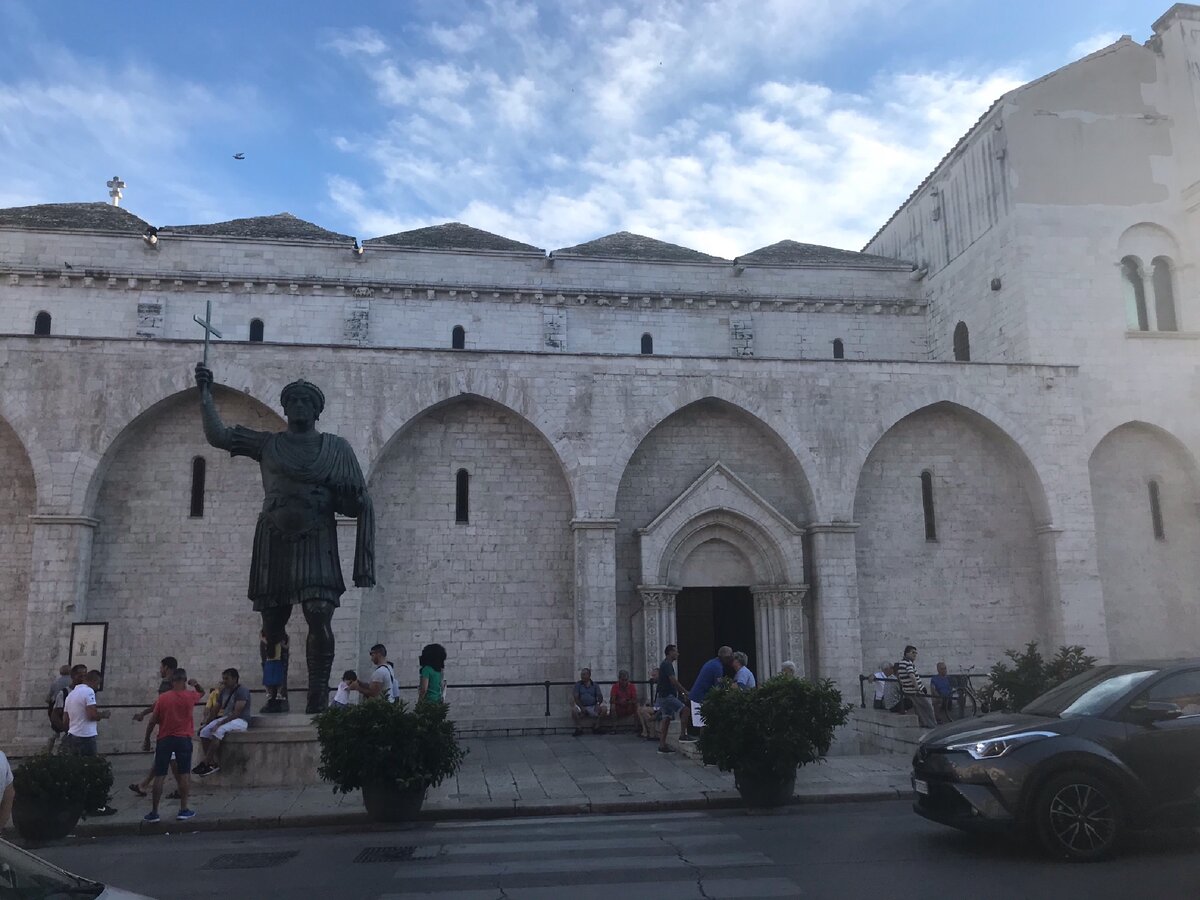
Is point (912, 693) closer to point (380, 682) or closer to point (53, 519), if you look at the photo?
point (380, 682)

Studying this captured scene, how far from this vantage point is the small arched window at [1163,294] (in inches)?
851

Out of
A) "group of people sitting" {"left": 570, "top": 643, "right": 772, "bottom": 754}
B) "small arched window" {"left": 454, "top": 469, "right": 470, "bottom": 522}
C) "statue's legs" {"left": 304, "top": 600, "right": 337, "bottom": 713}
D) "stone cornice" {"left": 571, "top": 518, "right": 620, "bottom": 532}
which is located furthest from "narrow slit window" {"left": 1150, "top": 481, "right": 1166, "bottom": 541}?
"statue's legs" {"left": 304, "top": 600, "right": 337, "bottom": 713}

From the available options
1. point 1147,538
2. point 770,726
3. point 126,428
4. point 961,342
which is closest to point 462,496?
point 126,428

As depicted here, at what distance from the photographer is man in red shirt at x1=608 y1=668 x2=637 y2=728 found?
16.5 meters

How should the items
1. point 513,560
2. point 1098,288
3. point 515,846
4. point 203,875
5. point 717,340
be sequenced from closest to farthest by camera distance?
1. point 203,875
2. point 515,846
3. point 513,560
4. point 1098,288
5. point 717,340

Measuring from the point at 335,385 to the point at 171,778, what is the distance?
27.3ft

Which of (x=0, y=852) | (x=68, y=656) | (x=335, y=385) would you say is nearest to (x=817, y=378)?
(x=335, y=385)

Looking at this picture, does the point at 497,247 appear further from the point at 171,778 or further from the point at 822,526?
the point at 171,778

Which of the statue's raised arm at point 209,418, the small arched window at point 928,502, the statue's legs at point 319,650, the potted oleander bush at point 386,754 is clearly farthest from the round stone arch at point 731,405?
the potted oleander bush at point 386,754

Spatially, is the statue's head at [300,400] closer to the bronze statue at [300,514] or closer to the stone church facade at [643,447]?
the bronze statue at [300,514]

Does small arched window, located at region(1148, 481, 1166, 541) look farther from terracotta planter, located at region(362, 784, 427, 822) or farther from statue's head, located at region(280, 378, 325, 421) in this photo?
statue's head, located at region(280, 378, 325, 421)

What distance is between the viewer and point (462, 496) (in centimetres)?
1864

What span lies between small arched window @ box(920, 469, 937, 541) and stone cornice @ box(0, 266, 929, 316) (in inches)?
263

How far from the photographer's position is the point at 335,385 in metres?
18.0
